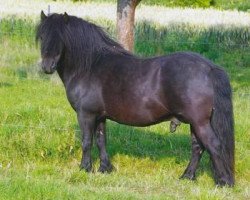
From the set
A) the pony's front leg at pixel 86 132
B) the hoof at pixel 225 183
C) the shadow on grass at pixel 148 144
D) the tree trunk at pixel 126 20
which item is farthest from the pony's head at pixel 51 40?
the tree trunk at pixel 126 20

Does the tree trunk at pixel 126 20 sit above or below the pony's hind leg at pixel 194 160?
above

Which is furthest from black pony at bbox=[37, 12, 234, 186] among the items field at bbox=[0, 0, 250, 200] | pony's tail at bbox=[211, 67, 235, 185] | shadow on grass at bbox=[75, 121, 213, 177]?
shadow on grass at bbox=[75, 121, 213, 177]

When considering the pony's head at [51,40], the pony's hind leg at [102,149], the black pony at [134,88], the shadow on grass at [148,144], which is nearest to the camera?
the black pony at [134,88]

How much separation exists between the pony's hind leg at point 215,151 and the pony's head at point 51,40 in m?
1.93

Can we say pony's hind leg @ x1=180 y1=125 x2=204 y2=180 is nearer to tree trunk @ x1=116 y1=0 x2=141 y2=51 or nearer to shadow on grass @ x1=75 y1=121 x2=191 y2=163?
shadow on grass @ x1=75 y1=121 x2=191 y2=163

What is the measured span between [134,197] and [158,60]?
1.84 m

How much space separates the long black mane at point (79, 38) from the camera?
7.09 metres

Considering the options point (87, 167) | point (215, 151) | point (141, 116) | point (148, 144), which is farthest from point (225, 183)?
point (148, 144)

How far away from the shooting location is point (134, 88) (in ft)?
22.3

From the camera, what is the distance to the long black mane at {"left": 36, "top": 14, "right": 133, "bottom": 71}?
709cm

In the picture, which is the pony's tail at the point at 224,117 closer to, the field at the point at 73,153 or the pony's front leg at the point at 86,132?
the field at the point at 73,153

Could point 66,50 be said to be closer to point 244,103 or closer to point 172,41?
point 244,103

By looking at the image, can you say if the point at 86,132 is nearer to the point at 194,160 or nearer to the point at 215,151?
the point at 194,160

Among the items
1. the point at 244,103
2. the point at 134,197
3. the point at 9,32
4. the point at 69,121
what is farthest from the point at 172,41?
the point at 134,197
